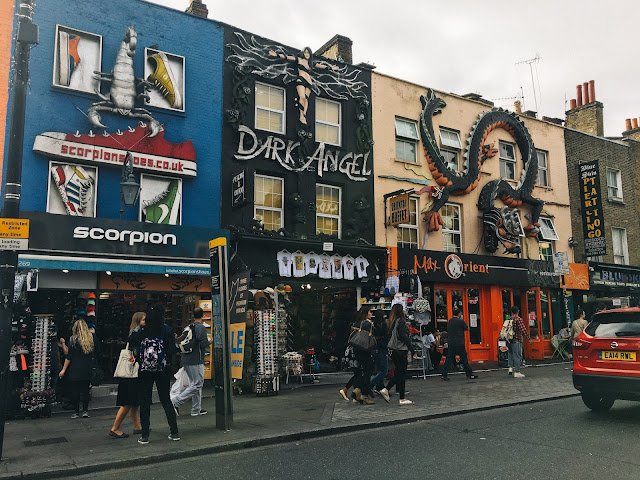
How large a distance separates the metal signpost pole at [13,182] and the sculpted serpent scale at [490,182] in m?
13.2

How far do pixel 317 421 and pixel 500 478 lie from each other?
152 inches

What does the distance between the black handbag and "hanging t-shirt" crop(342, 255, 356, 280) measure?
5.63 meters

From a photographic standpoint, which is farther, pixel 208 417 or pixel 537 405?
pixel 537 405

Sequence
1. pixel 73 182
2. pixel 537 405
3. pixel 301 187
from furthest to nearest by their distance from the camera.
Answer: pixel 301 187
pixel 73 182
pixel 537 405

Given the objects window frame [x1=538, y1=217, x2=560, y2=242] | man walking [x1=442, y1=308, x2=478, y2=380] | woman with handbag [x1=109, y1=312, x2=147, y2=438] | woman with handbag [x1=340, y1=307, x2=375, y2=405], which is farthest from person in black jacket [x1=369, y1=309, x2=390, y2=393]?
window frame [x1=538, y1=217, x2=560, y2=242]

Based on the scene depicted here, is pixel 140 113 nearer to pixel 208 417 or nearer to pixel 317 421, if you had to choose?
pixel 208 417

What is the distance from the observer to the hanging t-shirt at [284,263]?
1481 cm

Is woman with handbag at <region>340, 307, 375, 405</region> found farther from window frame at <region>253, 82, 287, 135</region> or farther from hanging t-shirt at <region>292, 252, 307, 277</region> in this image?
window frame at <region>253, 82, 287, 135</region>

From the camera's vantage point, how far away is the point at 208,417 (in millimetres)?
9734

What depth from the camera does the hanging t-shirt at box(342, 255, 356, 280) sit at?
16.0 metres

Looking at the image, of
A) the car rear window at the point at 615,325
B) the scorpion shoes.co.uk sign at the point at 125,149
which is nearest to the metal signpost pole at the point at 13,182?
the scorpion shoes.co.uk sign at the point at 125,149

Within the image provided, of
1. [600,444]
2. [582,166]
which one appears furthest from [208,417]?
[582,166]

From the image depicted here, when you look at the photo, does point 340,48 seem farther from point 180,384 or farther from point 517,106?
point 180,384

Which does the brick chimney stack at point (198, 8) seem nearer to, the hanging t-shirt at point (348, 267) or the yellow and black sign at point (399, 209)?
the yellow and black sign at point (399, 209)
